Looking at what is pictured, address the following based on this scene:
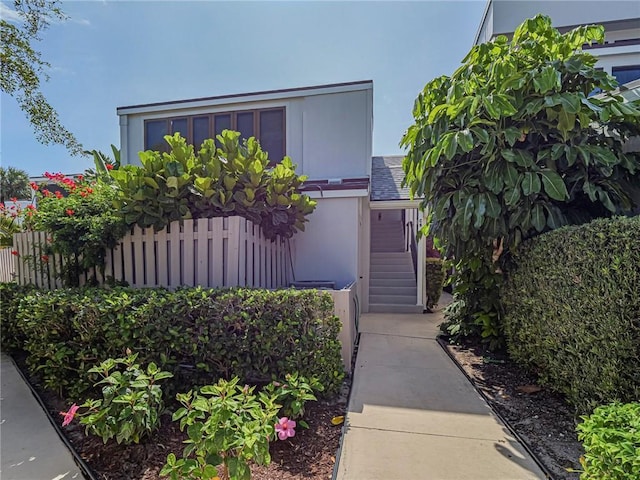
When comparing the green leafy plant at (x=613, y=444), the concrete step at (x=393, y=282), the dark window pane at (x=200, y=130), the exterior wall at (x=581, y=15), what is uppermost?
the exterior wall at (x=581, y=15)

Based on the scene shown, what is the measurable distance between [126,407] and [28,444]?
1.33m

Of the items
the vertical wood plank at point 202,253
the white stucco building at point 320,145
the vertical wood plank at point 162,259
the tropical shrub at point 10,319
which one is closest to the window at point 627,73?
the white stucco building at point 320,145

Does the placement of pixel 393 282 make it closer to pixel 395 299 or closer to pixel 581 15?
pixel 395 299

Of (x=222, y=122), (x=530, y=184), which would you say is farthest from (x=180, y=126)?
(x=530, y=184)

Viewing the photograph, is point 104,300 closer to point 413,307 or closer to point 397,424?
point 397,424

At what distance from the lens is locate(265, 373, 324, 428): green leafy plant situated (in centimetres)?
297

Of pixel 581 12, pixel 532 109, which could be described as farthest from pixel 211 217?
pixel 581 12

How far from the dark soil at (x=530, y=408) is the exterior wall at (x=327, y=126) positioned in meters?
5.09

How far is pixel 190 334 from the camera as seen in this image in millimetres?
3408

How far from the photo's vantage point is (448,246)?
486 centimetres

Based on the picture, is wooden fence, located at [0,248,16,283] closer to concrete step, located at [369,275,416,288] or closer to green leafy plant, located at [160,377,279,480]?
green leafy plant, located at [160,377,279,480]

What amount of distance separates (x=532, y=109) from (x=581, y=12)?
13.3 m

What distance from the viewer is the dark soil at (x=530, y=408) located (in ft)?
9.34

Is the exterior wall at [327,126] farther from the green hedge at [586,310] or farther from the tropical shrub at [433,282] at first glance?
the green hedge at [586,310]
